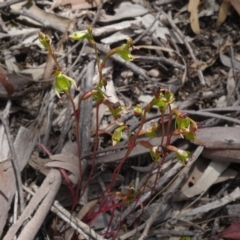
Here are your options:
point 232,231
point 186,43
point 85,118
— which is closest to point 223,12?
point 186,43

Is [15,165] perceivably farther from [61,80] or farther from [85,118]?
[61,80]

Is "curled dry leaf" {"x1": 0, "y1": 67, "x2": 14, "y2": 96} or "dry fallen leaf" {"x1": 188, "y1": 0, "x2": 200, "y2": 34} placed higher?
"curled dry leaf" {"x1": 0, "y1": 67, "x2": 14, "y2": 96}

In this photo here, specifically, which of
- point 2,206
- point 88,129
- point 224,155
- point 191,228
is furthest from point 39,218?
point 224,155

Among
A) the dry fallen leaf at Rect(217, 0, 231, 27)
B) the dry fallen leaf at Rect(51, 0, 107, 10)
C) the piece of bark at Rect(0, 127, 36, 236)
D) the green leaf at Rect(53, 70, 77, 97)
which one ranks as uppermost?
the green leaf at Rect(53, 70, 77, 97)

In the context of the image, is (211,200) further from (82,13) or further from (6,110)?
(82,13)

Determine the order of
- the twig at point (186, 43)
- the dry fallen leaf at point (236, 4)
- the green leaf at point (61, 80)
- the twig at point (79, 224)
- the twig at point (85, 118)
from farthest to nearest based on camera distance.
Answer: the dry fallen leaf at point (236, 4), the twig at point (186, 43), the twig at point (85, 118), the twig at point (79, 224), the green leaf at point (61, 80)

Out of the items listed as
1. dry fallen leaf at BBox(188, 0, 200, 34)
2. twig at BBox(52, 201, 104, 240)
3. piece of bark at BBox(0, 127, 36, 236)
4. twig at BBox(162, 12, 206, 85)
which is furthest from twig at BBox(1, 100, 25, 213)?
dry fallen leaf at BBox(188, 0, 200, 34)

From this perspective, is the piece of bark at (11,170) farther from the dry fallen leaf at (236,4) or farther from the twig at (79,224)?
the dry fallen leaf at (236,4)

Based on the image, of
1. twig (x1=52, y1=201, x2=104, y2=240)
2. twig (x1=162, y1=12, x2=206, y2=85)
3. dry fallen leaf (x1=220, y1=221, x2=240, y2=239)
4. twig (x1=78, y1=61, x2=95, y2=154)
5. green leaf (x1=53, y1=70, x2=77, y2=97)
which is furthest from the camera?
twig (x1=162, y1=12, x2=206, y2=85)

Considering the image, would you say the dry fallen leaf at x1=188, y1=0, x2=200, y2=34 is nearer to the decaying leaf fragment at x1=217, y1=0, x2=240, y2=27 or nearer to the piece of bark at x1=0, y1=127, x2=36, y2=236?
the decaying leaf fragment at x1=217, y1=0, x2=240, y2=27

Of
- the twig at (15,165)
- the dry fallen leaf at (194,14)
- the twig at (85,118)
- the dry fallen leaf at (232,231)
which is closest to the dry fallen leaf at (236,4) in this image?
the dry fallen leaf at (194,14)
